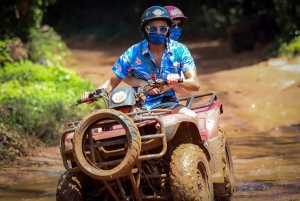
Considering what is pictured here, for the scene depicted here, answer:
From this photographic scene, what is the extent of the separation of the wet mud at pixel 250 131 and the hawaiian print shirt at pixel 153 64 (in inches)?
56.1

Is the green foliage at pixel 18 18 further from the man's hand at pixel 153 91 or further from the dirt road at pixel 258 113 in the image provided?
the man's hand at pixel 153 91

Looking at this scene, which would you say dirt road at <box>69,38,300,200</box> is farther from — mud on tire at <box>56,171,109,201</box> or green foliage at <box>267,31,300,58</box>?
mud on tire at <box>56,171,109,201</box>

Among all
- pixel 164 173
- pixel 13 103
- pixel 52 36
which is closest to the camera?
pixel 164 173

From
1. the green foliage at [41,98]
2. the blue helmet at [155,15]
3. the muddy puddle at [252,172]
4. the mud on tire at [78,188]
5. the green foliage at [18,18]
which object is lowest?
the muddy puddle at [252,172]

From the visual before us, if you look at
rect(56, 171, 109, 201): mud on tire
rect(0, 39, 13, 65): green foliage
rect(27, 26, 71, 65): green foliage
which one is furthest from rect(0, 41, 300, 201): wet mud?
rect(0, 39, 13, 65): green foliage

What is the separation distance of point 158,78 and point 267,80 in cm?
804

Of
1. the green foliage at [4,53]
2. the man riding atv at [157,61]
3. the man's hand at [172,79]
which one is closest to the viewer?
the man's hand at [172,79]

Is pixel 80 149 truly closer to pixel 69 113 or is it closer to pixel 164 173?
pixel 164 173

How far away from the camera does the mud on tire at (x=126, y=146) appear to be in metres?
4.22

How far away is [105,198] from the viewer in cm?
482

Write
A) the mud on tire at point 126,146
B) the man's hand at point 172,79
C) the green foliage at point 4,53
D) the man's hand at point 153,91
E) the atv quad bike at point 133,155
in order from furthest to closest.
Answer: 1. the green foliage at point 4,53
2. the man's hand at point 153,91
3. the man's hand at point 172,79
4. the atv quad bike at point 133,155
5. the mud on tire at point 126,146

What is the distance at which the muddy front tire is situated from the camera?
4.36 m

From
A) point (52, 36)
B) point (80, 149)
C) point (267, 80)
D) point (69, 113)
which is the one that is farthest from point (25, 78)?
point (80, 149)

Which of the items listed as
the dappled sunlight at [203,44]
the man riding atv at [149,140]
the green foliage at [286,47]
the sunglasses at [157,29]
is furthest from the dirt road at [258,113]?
the dappled sunlight at [203,44]
